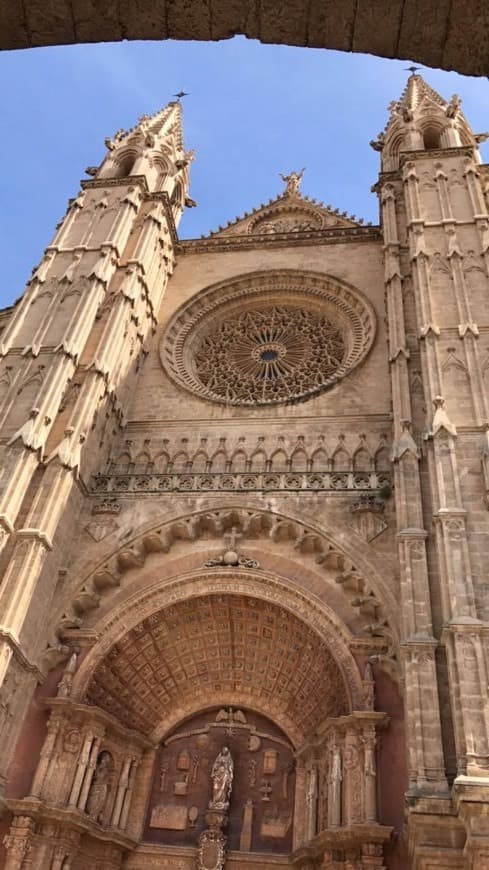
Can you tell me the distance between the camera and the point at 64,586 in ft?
37.8

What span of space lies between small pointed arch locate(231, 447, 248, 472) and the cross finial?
1.60 m

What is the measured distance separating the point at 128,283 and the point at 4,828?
36.1 feet

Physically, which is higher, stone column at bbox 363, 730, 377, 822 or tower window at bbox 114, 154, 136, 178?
tower window at bbox 114, 154, 136, 178

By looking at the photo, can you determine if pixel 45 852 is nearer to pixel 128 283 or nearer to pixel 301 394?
pixel 301 394

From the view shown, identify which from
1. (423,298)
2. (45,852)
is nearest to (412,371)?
(423,298)

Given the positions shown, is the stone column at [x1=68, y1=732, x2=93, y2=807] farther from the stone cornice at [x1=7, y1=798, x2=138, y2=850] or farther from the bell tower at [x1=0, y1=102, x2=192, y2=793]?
the bell tower at [x1=0, y1=102, x2=192, y2=793]

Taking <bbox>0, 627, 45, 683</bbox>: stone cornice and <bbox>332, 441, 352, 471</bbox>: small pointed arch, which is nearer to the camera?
<bbox>0, 627, 45, 683</bbox>: stone cornice

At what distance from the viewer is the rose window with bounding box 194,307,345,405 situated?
15.7 m

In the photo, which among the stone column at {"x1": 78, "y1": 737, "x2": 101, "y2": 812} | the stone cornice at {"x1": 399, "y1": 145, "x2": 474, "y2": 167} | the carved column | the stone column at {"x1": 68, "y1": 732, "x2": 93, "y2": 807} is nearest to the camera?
the carved column

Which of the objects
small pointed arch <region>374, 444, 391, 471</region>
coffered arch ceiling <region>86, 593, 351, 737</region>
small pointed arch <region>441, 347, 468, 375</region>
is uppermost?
small pointed arch <region>441, 347, 468, 375</region>

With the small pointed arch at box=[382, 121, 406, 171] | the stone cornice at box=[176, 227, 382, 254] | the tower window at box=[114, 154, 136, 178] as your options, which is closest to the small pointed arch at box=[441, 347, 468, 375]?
the stone cornice at box=[176, 227, 382, 254]

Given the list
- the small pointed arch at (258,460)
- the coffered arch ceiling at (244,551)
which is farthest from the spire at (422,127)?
the coffered arch ceiling at (244,551)

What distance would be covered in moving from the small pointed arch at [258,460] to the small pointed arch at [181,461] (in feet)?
4.35

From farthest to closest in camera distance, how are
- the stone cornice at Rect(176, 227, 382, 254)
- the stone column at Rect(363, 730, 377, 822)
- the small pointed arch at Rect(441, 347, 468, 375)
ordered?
the stone cornice at Rect(176, 227, 382, 254)
the small pointed arch at Rect(441, 347, 468, 375)
the stone column at Rect(363, 730, 377, 822)
